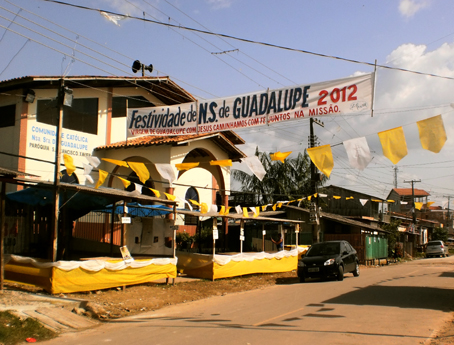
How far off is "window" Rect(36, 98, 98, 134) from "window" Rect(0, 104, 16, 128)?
98cm

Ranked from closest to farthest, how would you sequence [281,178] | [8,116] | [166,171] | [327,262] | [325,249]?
[166,171], [327,262], [325,249], [8,116], [281,178]

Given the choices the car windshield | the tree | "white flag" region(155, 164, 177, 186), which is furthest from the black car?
the tree

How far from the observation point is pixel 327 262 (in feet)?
52.3

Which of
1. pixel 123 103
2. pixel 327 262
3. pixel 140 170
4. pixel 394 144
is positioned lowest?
pixel 327 262

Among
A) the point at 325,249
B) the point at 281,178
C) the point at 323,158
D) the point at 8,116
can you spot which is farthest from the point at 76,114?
the point at 281,178

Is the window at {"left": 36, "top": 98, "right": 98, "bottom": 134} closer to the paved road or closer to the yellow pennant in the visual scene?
the yellow pennant

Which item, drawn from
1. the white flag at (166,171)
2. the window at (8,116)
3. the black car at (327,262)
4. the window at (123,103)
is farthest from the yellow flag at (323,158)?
the window at (8,116)

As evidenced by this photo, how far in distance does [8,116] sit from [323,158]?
530 inches

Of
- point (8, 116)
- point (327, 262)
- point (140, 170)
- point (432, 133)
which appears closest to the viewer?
point (432, 133)

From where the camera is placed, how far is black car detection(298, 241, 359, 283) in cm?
1589

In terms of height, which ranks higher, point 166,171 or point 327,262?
point 166,171

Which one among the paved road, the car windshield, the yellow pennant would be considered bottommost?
the paved road

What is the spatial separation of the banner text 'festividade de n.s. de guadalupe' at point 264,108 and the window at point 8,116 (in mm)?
7183

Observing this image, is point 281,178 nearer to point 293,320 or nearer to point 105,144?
point 105,144
